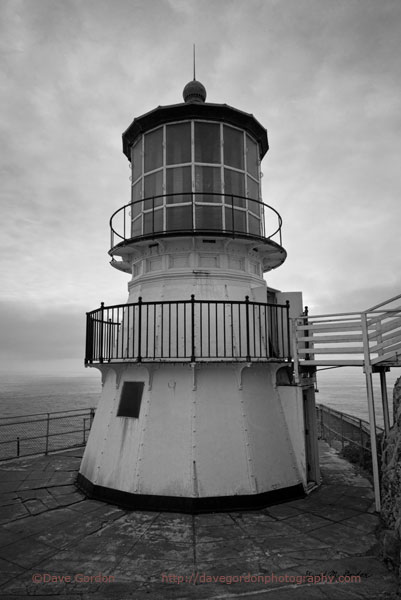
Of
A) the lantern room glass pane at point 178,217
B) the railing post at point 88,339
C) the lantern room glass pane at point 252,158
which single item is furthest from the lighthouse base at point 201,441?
the lantern room glass pane at point 252,158

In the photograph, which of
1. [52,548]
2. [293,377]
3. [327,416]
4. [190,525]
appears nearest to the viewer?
[52,548]

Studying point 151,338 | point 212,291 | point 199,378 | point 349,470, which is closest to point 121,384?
point 151,338

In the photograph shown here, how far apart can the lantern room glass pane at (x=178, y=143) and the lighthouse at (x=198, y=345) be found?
0.03m

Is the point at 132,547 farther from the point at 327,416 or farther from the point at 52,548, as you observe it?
the point at 327,416

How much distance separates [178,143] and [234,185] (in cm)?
186

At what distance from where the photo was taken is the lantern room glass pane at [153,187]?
33.8 feet

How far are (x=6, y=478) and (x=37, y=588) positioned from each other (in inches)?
244

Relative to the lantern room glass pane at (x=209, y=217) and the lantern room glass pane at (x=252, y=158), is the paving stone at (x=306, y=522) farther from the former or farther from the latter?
the lantern room glass pane at (x=252, y=158)

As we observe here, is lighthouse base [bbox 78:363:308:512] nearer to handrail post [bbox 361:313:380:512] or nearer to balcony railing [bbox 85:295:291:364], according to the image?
balcony railing [bbox 85:295:291:364]

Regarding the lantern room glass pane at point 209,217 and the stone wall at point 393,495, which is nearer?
the stone wall at point 393,495

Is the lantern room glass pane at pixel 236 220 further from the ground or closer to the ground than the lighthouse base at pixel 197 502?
further from the ground

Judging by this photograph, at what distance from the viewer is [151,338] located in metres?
10.0

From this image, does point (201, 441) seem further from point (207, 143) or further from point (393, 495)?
point (207, 143)

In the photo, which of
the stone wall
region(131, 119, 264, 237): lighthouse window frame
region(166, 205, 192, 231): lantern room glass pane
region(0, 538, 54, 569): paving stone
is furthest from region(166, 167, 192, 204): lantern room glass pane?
region(0, 538, 54, 569): paving stone
